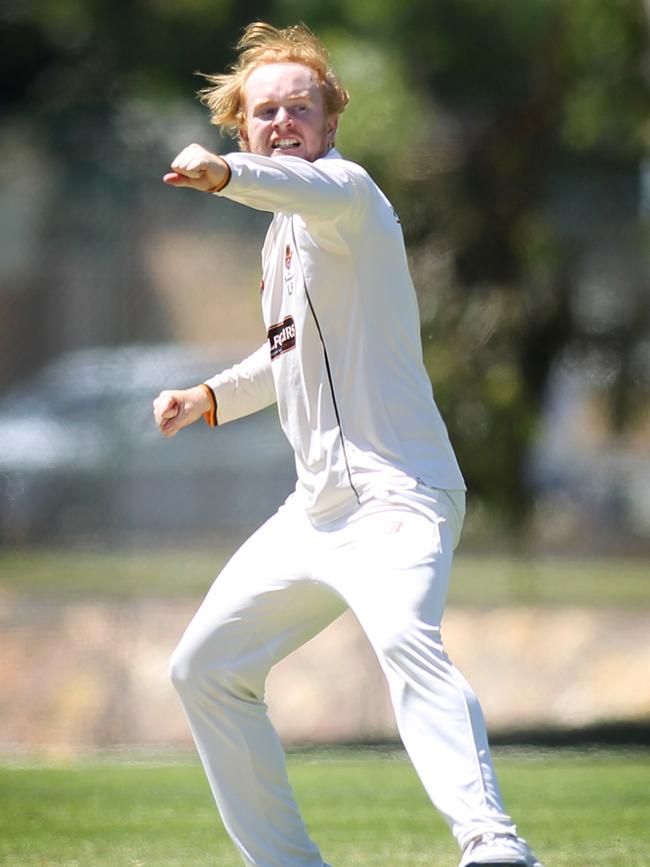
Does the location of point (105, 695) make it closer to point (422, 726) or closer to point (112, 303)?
point (112, 303)

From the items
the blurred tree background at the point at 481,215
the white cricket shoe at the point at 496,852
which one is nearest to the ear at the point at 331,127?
the white cricket shoe at the point at 496,852

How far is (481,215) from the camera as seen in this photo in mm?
9734

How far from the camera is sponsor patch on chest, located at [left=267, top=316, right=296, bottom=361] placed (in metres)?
4.12

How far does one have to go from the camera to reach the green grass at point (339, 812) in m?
5.29

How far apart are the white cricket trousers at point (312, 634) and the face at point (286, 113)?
0.87 metres

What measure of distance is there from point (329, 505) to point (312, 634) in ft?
1.34

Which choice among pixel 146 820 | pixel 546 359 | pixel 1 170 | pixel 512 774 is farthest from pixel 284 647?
pixel 1 170

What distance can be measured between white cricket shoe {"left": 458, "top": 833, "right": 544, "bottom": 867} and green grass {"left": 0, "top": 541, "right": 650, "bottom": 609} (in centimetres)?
670

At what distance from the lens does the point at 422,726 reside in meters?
3.75

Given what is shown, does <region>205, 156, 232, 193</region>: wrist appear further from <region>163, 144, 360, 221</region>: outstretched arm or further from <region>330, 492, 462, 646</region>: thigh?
<region>330, 492, 462, 646</region>: thigh

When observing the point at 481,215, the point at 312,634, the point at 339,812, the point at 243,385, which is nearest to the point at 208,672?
the point at 312,634

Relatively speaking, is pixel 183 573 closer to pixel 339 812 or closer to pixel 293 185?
pixel 339 812

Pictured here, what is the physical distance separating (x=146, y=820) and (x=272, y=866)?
221 centimetres

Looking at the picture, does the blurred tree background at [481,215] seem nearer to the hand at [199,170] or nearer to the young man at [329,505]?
the young man at [329,505]
